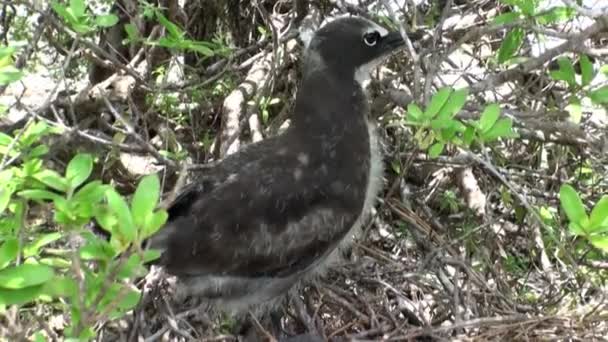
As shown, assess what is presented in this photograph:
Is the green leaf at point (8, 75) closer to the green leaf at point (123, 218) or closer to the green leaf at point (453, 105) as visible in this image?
the green leaf at point (123, 218)

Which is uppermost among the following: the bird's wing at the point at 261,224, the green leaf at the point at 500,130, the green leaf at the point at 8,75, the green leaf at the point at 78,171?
the green leaf at the point at 8,75

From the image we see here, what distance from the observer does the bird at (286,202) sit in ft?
10.0

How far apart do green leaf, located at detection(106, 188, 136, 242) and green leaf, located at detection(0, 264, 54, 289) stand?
7.2 inches

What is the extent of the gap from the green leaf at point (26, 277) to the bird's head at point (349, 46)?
2118 mm

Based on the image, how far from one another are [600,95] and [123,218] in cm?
182

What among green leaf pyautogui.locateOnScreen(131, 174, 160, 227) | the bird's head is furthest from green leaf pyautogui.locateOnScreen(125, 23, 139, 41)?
green leaf pyautogui.locateOnScreen(131, 174, 160, 227)

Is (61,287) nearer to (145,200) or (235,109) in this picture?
(145,200)

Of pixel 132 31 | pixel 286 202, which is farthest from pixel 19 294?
pixel 132 31

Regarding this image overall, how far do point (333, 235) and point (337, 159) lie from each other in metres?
0.35

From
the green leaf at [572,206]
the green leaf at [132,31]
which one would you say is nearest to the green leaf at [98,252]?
the green leaf at [572,206]

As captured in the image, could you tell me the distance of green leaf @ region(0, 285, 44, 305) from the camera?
1749 millimetres

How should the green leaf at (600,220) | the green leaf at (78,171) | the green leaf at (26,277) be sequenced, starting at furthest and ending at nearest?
the green leaf at (600,220) → the green leaf at (78,171) → the green leaf at (26,277)

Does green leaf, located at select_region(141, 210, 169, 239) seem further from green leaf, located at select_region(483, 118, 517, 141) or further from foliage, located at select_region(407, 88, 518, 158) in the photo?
green leaf, located at select_region(483, 118, 517, 141)

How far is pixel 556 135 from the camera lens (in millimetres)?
3359
